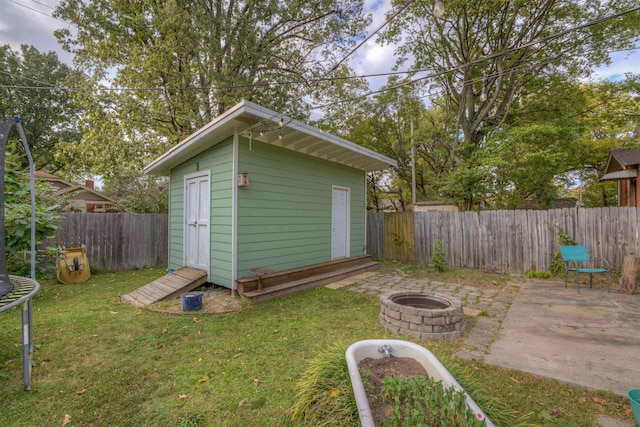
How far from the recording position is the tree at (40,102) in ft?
43.9

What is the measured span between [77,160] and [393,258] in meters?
10.8

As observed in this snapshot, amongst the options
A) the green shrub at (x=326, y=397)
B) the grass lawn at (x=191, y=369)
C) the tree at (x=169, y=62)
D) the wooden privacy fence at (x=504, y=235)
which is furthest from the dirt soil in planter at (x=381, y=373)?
the tree at (x=169, y=62)

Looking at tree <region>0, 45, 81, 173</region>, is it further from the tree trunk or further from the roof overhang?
the roof overhang

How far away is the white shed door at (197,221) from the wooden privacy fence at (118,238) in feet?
8.22

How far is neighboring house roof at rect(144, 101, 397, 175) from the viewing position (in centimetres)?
416

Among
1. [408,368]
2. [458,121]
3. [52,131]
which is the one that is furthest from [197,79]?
[52,131]

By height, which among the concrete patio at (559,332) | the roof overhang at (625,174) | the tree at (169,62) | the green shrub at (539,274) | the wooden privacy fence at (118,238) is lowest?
the concrete patio at (559,332)

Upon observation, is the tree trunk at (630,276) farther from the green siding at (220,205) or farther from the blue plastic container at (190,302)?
the blue plastic container at (190,302)

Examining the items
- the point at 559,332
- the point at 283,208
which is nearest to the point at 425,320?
the point at 559,332

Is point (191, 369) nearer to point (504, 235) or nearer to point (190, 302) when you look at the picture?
point (190, 302)

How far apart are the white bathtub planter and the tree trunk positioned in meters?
5.16

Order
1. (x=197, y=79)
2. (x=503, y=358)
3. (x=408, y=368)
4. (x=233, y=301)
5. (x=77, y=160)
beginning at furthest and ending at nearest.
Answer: (x=197, y=79)
(x=77, y=160)
(x=233, y=301)
(x=503, y=358)
(x=408, y=368)

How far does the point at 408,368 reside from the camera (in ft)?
6.64

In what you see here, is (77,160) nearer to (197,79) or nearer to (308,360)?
(197,79)
